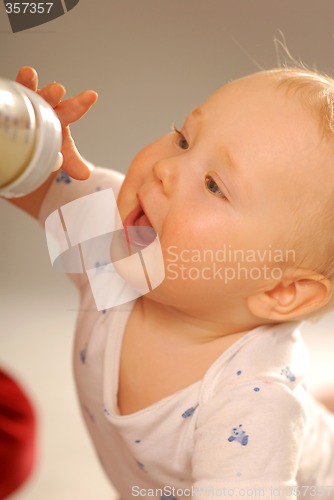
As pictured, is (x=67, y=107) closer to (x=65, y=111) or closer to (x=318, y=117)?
(x=65, y=111)

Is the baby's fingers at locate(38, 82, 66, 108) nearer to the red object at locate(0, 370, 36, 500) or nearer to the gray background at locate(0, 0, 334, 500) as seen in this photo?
the gray background at locate(0, 0, 334, 500)

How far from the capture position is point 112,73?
1.32ft

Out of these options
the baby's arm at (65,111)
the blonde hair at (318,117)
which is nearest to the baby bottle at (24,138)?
the baby's arm at (65,111)

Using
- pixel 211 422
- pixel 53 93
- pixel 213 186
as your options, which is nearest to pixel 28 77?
pixel 53 93

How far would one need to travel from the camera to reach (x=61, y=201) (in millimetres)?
410

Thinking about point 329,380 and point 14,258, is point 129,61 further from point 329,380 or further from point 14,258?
point 329,380

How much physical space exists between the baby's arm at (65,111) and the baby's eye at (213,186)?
2.7 inches

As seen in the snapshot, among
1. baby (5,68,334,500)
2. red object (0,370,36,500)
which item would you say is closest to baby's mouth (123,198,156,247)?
baby (5,68,334,500)

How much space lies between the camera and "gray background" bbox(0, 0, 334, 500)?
0.38 meters

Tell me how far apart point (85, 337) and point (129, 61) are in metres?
0.21

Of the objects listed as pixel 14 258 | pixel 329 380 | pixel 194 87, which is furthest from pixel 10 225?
pixel 329 380

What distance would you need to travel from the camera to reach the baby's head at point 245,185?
16.1 inches

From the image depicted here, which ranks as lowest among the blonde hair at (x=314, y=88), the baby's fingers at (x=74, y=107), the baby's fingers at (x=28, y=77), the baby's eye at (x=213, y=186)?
the baby's eye at (x=213, y=186)

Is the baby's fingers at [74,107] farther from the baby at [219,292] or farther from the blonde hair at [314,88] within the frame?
the blonde hair at [314,88]
